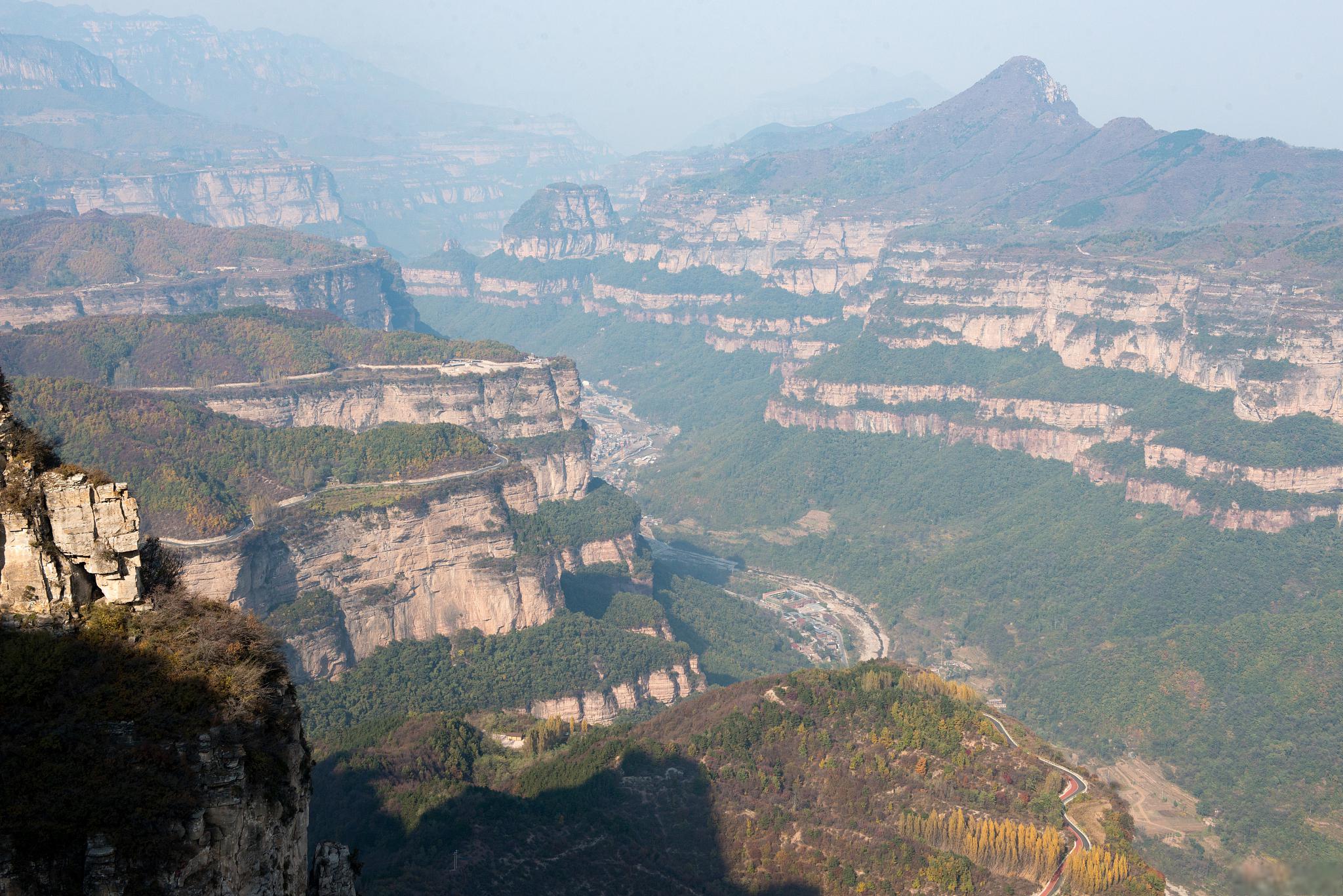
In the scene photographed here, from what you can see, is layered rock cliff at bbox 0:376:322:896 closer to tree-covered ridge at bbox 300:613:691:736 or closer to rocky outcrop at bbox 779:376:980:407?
tree-covered ridge at bbox 300:613:691:736

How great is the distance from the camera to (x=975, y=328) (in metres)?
170

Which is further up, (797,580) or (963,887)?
(963,887)

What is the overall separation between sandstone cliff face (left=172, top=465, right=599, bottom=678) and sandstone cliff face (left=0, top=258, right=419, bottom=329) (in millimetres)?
73298

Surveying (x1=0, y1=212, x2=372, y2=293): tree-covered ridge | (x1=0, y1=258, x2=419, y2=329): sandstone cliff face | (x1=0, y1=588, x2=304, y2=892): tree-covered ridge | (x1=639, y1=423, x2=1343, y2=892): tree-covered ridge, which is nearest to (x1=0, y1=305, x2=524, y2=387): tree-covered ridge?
(x1=0, y1=258, x2=419, y2=329): sandstone cliff face

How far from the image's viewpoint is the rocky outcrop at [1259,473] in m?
113

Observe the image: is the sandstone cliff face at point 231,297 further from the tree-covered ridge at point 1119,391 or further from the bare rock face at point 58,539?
the bare rock face at point 58,539

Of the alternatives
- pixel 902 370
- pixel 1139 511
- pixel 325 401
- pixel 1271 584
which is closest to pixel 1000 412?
pixel 902 370

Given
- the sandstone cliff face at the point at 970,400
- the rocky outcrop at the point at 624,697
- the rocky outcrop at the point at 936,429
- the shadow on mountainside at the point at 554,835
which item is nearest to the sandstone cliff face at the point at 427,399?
the rocky outcrop at the point at 624,697

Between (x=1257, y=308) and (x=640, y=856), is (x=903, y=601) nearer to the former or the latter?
(x=1257, y=308)

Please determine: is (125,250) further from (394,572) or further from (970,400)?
(970,400)

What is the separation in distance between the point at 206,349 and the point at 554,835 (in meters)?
81.6

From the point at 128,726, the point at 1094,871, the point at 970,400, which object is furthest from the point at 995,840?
the point at 970,400

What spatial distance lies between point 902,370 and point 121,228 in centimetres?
11944

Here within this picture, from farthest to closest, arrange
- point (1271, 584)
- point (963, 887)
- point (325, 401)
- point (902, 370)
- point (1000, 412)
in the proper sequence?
1. point (902, 370)
2. point (1000, 412)
3. point (325, 401)
4. point (1271, 584)
5. point (963, 887)
